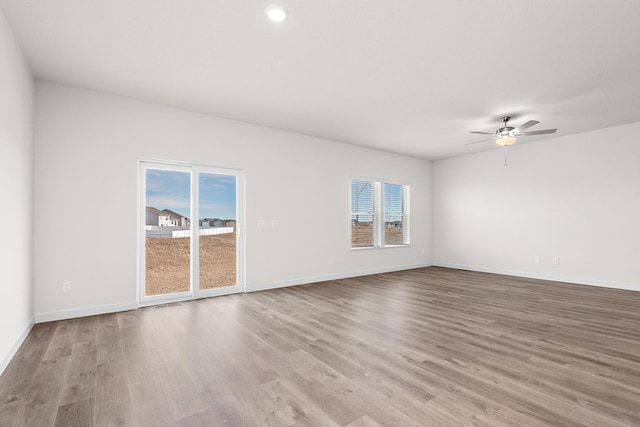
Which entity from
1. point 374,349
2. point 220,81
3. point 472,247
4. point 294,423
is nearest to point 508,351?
point 374,349

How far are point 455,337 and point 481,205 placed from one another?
506 cm

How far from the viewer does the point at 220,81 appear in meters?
3.61

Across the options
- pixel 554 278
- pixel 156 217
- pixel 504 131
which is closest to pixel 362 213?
pixel 504 131

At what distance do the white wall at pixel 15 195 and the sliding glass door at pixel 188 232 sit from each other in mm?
1187

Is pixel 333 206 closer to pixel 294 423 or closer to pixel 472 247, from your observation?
pixel 472 247

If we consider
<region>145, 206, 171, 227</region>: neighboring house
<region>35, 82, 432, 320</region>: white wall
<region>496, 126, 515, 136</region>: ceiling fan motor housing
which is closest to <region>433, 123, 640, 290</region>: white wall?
<region>496, 126, 515, 136</region>: ceiling fan motor housing

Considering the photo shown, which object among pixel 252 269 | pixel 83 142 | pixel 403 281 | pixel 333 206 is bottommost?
pixel 403 281

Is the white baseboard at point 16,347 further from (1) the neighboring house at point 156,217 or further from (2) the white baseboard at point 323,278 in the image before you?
(2) the white baseboard at point 323,278

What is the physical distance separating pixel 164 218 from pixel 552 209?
23.3 ft

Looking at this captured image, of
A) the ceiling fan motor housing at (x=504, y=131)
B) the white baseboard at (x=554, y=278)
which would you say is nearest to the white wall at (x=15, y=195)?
the ceiling fan motor housing at (x=504, y=131)

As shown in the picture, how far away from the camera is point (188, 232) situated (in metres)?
4.63

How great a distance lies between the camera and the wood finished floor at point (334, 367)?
1809 mm

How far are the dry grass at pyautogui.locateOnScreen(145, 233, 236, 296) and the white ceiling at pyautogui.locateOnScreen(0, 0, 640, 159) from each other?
200cm

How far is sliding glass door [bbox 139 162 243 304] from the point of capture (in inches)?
170
